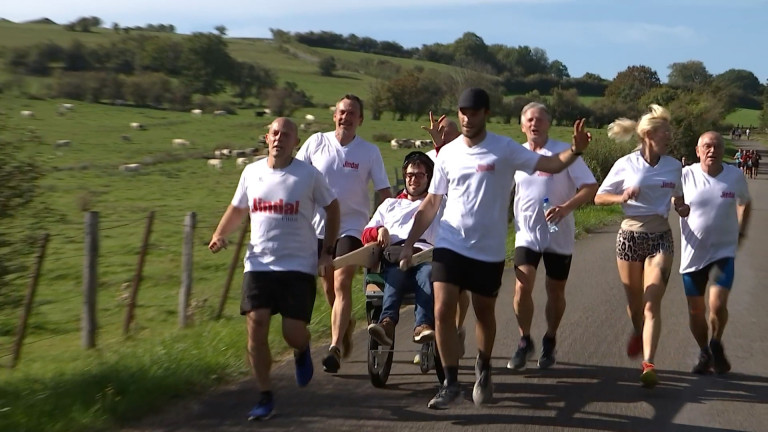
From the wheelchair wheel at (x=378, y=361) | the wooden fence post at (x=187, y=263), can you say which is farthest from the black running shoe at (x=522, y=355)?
the wooden fence post at (x=187, y=263)

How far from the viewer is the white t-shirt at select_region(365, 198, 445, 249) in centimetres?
777

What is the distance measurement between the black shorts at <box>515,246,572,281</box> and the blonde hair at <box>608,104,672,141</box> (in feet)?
3.71

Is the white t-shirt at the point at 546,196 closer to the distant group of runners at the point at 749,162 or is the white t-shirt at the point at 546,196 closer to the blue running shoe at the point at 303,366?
the blue running shoe at the point at 303,366

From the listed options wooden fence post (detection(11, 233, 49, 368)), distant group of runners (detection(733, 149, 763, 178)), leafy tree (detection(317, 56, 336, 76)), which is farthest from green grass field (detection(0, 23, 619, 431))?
leafy tree (detection(317, 56, 336, 76))

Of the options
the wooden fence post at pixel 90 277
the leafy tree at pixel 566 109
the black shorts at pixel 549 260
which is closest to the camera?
the black shorts at pixel 549 260

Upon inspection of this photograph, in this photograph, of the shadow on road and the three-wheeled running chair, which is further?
the three-wheeled running chair

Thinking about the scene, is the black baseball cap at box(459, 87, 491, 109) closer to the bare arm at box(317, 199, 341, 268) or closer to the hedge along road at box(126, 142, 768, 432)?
the bare arm at box(317, 199, 341, 268)

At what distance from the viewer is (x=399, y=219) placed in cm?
783

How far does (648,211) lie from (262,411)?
134 inches

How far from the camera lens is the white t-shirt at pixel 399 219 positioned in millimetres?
7770

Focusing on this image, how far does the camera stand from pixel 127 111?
239ft

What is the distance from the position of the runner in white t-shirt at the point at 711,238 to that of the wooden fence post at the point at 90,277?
16.9 ft

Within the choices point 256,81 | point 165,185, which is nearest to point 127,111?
point 256,81

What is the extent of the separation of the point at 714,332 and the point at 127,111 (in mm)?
68377
